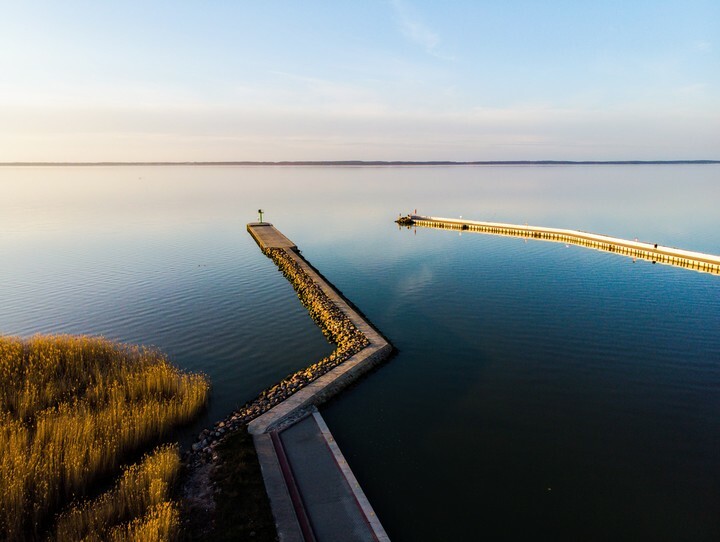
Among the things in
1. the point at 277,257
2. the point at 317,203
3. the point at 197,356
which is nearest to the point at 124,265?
the point at 277,257

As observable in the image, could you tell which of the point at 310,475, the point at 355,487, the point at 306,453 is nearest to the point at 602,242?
the point at 306,453

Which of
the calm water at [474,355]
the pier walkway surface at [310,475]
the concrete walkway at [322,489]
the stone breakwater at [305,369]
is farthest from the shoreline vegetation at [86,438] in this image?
the concrete walkway at [322,489]

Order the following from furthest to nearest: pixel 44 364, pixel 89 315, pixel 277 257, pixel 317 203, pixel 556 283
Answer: pixel 317 203 < pixel 277 257 < pixel 556 283 < pixel 89 315 < pixel 44 364

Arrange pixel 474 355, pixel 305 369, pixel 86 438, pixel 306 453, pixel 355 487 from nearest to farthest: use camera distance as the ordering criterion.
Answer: pixel 355 487 → pixel 86 438 → pixel 306 453 → pixel 305 369 → pixel 474 355

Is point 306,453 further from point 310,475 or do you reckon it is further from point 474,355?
point 474,355

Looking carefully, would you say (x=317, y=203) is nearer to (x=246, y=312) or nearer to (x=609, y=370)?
(x=246, y=312)

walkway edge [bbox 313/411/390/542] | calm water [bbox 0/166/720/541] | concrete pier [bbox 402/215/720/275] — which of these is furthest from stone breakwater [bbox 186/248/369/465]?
concrete pier [bbox 402/215/720/275]
